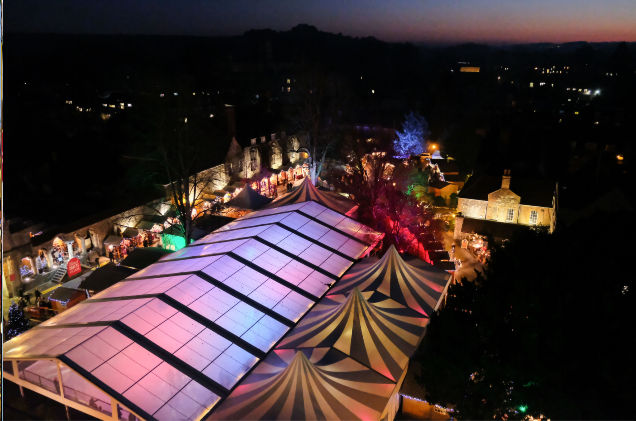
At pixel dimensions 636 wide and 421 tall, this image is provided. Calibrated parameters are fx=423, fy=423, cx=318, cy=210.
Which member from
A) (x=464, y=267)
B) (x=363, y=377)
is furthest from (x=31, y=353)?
(x=464, y=267)

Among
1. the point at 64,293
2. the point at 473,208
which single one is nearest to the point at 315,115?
the point at 473,208

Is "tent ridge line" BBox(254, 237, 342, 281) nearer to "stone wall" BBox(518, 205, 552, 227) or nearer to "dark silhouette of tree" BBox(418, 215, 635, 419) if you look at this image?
"dark silhouette of tree" BBox(418, 215, 635, 419)

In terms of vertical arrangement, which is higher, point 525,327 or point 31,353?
point 525,327

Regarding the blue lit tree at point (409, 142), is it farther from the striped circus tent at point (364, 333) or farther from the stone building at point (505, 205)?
the striped circus tent at point (364, 333)

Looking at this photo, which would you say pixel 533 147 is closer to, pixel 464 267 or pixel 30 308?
pixel 464 267

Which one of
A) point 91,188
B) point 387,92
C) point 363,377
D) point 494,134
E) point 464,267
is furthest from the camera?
point 387,92

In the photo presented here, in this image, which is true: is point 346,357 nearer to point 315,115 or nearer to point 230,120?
point 230,120
